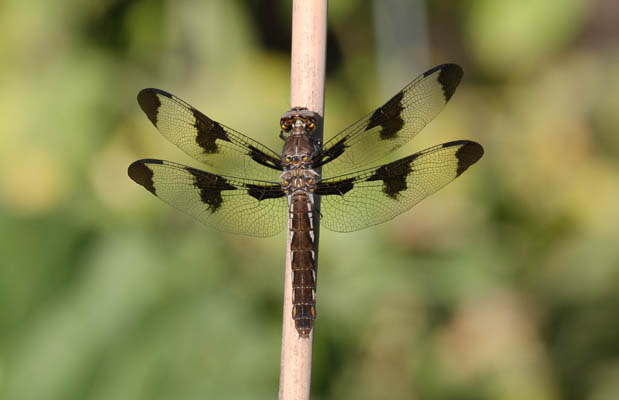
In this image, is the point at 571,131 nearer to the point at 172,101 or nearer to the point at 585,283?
the point at 585,283

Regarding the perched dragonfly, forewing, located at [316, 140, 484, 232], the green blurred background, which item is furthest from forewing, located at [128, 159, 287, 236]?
the green blurred background

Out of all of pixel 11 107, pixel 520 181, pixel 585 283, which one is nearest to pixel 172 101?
pixel 11 107

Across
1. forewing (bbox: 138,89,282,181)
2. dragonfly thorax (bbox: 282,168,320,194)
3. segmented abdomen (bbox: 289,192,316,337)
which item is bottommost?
segmented abdomen (bbox: 289,192,316,337)

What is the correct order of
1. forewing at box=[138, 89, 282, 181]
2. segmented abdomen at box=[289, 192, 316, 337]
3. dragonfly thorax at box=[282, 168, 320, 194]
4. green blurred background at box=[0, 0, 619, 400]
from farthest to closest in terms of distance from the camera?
green blurred background at box=[0, 0, 619, 400], forewing at box=[138, 89, 282, 181], dragonfly thorax at box=[282, 168, 320, 194], segmented abdomen at box=[289, 192, 316, 337]

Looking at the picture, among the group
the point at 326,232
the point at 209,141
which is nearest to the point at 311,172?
the point at 209,141

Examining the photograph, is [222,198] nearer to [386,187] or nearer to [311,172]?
[311,172]

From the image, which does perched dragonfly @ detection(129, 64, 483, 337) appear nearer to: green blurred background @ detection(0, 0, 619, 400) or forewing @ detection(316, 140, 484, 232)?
forewing @ detection(316, 140, 484, 232)
